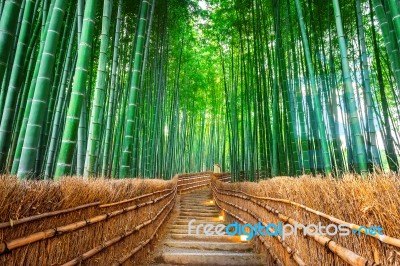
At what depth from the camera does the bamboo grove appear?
8.25ft

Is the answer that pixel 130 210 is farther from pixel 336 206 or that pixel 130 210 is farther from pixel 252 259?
pixel 336 206

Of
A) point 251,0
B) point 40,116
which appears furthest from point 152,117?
point 40,116

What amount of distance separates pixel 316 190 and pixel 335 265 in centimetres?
52

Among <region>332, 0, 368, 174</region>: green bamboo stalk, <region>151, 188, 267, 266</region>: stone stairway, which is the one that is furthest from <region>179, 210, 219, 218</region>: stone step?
<region>332, 0, 368, 174</region>: green bamboo stalk

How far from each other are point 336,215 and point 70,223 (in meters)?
1.53

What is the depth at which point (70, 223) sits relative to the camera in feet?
5.72

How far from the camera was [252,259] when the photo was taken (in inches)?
124

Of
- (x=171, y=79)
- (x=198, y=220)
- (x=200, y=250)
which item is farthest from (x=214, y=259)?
A: (x=171, y=79)

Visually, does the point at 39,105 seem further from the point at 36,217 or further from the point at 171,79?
the point at 171,79

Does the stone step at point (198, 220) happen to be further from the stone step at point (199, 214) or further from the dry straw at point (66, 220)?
the dry straw at point (66, 220)

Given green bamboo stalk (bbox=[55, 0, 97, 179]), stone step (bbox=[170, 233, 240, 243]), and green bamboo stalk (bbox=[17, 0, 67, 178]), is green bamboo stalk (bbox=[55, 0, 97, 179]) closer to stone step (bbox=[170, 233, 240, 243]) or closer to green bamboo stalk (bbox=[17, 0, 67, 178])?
green bamboo stalk (bbox=[17, 0, 67, 178])

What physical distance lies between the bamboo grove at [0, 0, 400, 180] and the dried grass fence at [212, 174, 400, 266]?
219 millimetres

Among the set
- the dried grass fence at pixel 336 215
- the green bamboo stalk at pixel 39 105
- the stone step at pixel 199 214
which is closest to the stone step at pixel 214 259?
the dried grass fence at pixel 336 215

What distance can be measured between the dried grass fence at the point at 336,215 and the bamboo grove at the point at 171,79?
219mm
